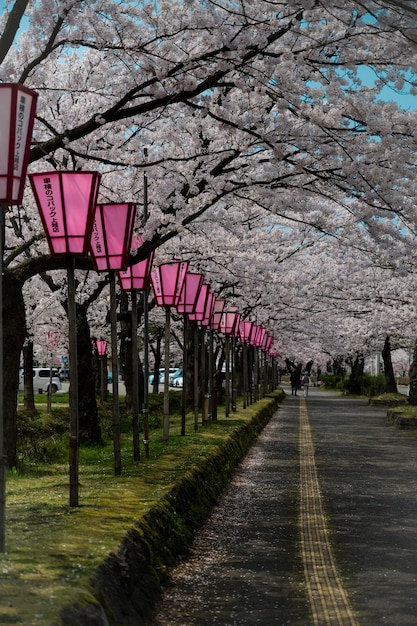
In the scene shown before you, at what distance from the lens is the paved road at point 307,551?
20.1ft

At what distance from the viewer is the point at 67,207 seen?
8.71m

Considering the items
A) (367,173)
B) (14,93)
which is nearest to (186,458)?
(367,173)

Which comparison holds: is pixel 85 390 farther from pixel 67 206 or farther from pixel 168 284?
pixel 67 206

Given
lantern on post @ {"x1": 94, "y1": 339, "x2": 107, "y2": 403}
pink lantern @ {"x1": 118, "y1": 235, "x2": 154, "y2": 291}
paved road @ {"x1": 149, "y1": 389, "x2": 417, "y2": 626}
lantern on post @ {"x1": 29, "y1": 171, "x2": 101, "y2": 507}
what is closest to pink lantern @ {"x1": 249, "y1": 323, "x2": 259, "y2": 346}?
lantern on post @ {"x1": 94, "y1": 339, "x2": 107, "y2": 403}

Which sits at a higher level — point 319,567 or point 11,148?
point 11,148

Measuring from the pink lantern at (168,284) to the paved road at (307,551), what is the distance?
3039mm

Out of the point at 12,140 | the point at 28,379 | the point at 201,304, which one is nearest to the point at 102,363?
the point at 28,379

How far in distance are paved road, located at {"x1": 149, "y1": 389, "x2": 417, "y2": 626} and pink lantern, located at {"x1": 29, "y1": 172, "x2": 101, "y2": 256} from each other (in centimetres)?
301

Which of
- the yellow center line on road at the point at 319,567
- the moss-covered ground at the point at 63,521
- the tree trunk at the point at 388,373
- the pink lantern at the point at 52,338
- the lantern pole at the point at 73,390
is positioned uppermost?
the pink lantern at the point at 52,338

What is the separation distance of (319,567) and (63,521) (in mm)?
2082

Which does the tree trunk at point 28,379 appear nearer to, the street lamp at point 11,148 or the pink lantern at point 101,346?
the pink lantern at point 101,346

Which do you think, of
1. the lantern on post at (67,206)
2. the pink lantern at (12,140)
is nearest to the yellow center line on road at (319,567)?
the lantern on post at (67,206)

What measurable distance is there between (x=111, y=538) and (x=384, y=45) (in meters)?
5.74

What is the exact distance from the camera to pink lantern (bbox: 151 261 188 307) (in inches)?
621
